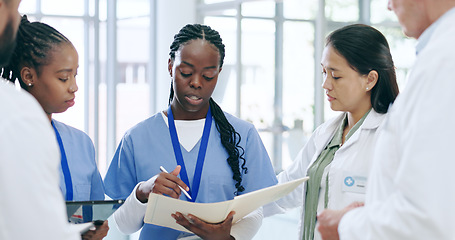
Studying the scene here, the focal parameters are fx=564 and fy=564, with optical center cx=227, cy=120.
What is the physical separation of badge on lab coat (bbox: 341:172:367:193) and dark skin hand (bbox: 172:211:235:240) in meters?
0.39

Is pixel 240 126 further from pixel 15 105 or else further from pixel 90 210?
pixel 15 105

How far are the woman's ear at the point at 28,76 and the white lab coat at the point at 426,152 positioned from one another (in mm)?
1173

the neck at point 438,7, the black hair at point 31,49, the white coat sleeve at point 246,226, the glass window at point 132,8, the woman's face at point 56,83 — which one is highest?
the glass window at point 132,8

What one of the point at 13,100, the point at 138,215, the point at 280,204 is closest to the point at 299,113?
the point at 280,204

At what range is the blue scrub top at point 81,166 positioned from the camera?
1.90 metres

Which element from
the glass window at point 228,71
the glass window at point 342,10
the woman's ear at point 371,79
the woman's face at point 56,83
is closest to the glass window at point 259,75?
the glass window at point 228,71

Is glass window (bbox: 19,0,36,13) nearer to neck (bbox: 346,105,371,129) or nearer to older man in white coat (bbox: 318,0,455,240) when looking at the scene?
neck (bbox: 346,105,371,129)

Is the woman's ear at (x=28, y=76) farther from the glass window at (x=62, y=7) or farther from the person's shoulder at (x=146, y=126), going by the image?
the glass window at (x=62, y=7)

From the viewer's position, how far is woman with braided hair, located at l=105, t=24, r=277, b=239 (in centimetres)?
202

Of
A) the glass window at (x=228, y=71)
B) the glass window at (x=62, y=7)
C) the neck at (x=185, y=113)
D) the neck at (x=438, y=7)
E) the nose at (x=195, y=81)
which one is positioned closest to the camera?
the neck at (x=438, y=7)

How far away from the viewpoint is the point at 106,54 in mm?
8250

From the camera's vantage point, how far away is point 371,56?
6.38ft

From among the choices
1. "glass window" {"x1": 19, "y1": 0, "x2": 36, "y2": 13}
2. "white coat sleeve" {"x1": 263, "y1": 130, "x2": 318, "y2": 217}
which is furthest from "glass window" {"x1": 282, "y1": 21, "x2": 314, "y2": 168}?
"glass window" {"x1": 19, "y1": 0, "x2": 36, "y2": 13}

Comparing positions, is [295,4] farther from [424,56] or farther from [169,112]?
[424,56]
